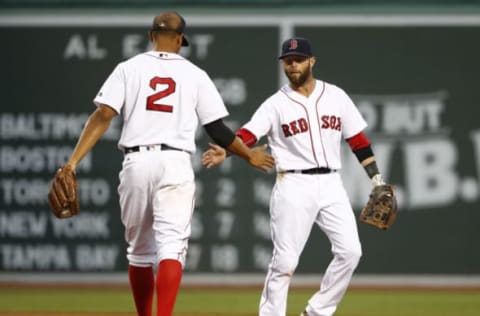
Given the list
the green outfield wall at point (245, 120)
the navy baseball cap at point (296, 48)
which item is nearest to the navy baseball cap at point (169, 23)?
the navy baseball cap at point (296, 48)

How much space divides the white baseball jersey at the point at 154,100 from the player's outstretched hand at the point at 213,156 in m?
0.35

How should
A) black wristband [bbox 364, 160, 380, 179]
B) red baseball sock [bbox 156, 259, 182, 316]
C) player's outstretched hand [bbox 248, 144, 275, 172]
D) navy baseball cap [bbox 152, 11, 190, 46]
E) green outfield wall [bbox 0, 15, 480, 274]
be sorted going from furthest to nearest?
green outfield wall [bbox 0, 15, 480, 274] → black wristband [bbox 364, 160, 380, 179] → player's outstretched hand [bbox 248, 144, 275, 172] → navy baseball cap [bbox 152, 11, 190, 46] → red baseball sock [bbox 156, 259, 182, 316]

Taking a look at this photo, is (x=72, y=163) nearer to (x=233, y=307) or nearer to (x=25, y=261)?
(x=233, y=307)

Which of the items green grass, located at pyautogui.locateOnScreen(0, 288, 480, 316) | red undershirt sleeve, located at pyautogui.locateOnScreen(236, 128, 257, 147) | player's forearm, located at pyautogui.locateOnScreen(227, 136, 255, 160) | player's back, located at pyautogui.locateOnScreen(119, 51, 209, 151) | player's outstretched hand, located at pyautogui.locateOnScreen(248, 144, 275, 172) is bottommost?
green grass, located at pyautogui.locateOnScreen(0, 288, 480, 316)

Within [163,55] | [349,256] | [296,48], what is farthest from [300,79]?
[163,55]

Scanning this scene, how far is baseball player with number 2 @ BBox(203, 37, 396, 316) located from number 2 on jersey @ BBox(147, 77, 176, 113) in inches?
43.4

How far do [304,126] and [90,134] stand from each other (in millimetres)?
1505

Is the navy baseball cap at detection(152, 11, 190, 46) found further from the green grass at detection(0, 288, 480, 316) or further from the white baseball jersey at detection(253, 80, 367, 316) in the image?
the green grass at detection(0, 288, 480, 316)

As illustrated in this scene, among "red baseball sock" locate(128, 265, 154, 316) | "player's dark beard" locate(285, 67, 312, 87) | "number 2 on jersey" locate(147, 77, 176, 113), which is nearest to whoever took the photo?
"number 2 on jersey" locate(147, 77, 176, 113)

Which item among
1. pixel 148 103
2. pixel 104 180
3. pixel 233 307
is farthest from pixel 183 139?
pixel 104 180

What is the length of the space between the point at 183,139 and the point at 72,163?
55 cm

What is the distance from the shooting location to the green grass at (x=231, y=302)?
810 cm

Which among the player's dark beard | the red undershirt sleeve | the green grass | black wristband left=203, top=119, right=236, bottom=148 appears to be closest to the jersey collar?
black wristband left=203, top=119, right=236, bottom=148

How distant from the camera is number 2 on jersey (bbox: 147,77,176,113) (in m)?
5.32
